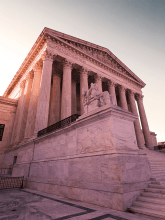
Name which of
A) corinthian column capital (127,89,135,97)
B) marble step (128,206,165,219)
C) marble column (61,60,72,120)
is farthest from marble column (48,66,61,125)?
marble step (128,206,165,219)

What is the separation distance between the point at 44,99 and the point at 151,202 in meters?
13.3

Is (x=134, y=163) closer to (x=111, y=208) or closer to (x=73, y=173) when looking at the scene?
(x=111, y=208)

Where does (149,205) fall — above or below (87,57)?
below

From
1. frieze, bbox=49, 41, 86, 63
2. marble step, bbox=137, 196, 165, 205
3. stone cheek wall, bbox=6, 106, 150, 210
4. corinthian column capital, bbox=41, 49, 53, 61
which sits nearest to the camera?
Answer: marble step, bbox=137, 196, 165, 205

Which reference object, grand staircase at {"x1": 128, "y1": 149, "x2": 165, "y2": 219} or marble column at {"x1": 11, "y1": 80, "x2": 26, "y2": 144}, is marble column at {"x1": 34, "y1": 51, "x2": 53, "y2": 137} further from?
grand staircase at {"x1": 128, "y1": 149, "x2": 165, "y2": 219}

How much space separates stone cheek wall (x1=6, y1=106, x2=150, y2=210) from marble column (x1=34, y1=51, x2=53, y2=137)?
14.7ft

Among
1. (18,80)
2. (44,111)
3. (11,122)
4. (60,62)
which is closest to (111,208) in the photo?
(44,111)

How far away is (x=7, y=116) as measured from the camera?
25.7m

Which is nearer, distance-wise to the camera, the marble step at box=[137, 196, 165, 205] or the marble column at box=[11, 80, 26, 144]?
the marble step at box=[137, 196, 165, 205]

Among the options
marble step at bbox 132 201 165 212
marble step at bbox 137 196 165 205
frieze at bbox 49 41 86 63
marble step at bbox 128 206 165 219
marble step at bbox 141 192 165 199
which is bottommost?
marble step at bbox 128 206 165 219

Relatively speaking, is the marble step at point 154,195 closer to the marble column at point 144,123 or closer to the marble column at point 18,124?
the marble column at point 18,124

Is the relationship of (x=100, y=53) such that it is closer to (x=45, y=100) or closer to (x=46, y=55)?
(x=46, y=55)

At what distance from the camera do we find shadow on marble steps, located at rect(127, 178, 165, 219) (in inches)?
179

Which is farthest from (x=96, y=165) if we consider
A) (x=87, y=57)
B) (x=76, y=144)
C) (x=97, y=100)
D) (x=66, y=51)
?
(x=87, y=57)
